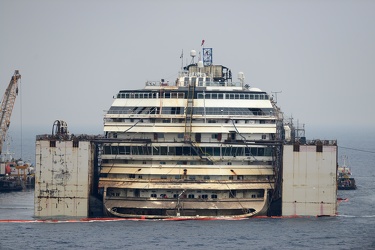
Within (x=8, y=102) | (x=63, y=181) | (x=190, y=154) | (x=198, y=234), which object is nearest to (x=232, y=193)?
(x=190, y=154)

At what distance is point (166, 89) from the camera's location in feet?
355

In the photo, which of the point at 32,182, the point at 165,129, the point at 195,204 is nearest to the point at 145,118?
the point at 165,129

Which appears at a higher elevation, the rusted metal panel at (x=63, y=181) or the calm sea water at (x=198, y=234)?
the rusted metal panel at (x=63, y=181)

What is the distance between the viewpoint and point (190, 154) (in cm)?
10469

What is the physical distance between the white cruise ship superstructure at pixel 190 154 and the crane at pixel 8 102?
53429 mm

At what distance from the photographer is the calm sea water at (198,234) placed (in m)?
89.9

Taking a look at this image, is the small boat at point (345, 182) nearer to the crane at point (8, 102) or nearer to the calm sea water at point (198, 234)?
the calm sea water at point (198, 234)

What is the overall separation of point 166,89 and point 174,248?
78.6 feet

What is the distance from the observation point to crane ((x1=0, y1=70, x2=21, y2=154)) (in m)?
159

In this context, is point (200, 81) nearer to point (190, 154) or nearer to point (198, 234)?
point (190, 154)

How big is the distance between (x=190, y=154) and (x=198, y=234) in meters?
12.2

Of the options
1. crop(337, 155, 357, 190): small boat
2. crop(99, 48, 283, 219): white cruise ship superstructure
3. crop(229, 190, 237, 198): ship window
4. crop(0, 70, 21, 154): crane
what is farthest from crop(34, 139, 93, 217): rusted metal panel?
crop(0, 70, 21, 154): crane

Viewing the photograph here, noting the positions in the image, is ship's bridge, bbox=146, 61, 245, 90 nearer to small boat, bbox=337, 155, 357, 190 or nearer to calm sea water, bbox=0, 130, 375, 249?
calm sea water, bbox=0, 130, 375, 249

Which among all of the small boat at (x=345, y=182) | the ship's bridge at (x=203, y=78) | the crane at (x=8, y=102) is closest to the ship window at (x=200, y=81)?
the ship's bridge at (x=203, y=78)
